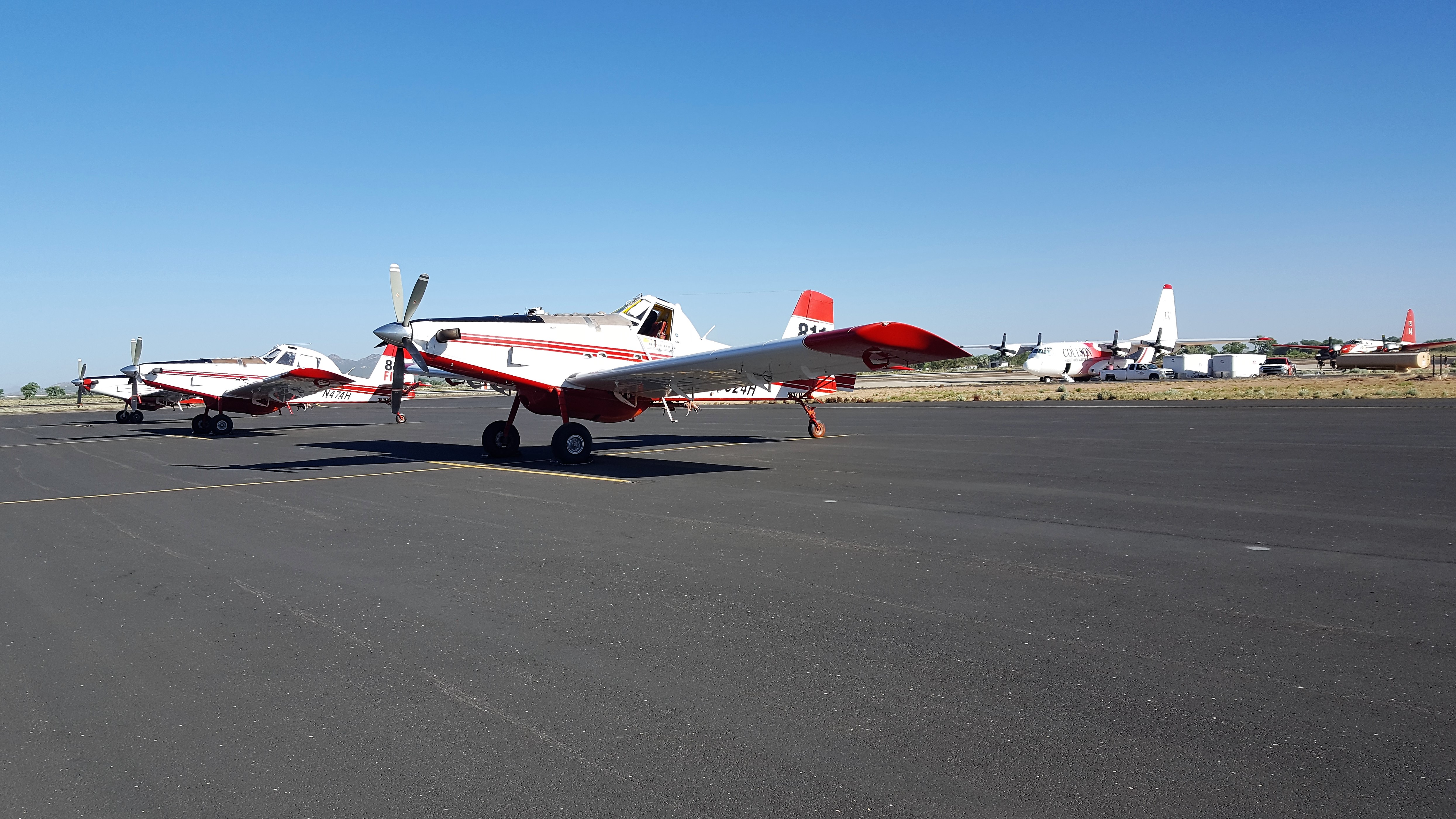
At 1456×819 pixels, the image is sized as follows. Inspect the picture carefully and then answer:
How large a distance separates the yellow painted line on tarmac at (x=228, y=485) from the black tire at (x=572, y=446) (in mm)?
783

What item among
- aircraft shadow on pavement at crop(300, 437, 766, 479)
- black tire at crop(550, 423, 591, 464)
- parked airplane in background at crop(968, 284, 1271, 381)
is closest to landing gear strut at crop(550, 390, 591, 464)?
black tire at crop(550, 423, 591, 464)

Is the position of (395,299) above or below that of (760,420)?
above

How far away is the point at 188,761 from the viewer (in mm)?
3316

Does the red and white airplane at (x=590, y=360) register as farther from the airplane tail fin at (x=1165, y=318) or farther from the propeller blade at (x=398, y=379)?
the airplane tail fin at (x=1165, y=318)

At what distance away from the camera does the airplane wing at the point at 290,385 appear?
87.6ft

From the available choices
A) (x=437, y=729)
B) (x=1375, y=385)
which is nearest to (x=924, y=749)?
(x=437, y=729)

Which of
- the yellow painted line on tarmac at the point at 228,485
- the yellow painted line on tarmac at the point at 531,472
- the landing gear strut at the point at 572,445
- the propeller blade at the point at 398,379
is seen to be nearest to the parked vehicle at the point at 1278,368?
the landing gear strut at the point at 572,445

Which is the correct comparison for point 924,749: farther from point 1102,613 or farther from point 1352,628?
point 1352,628

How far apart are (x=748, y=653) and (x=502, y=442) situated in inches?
507

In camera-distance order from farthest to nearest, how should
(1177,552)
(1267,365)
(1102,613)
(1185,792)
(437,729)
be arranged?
(1267,365) < (1177,552) < (1102,613) < (437,729) < (1185,792)

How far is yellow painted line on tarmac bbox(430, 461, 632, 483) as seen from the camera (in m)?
12.6

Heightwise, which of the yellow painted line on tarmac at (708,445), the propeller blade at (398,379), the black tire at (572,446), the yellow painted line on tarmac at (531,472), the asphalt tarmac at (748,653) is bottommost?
the asphalt tarmac at (748,653)

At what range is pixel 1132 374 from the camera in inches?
2308

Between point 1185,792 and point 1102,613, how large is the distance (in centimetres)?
228
